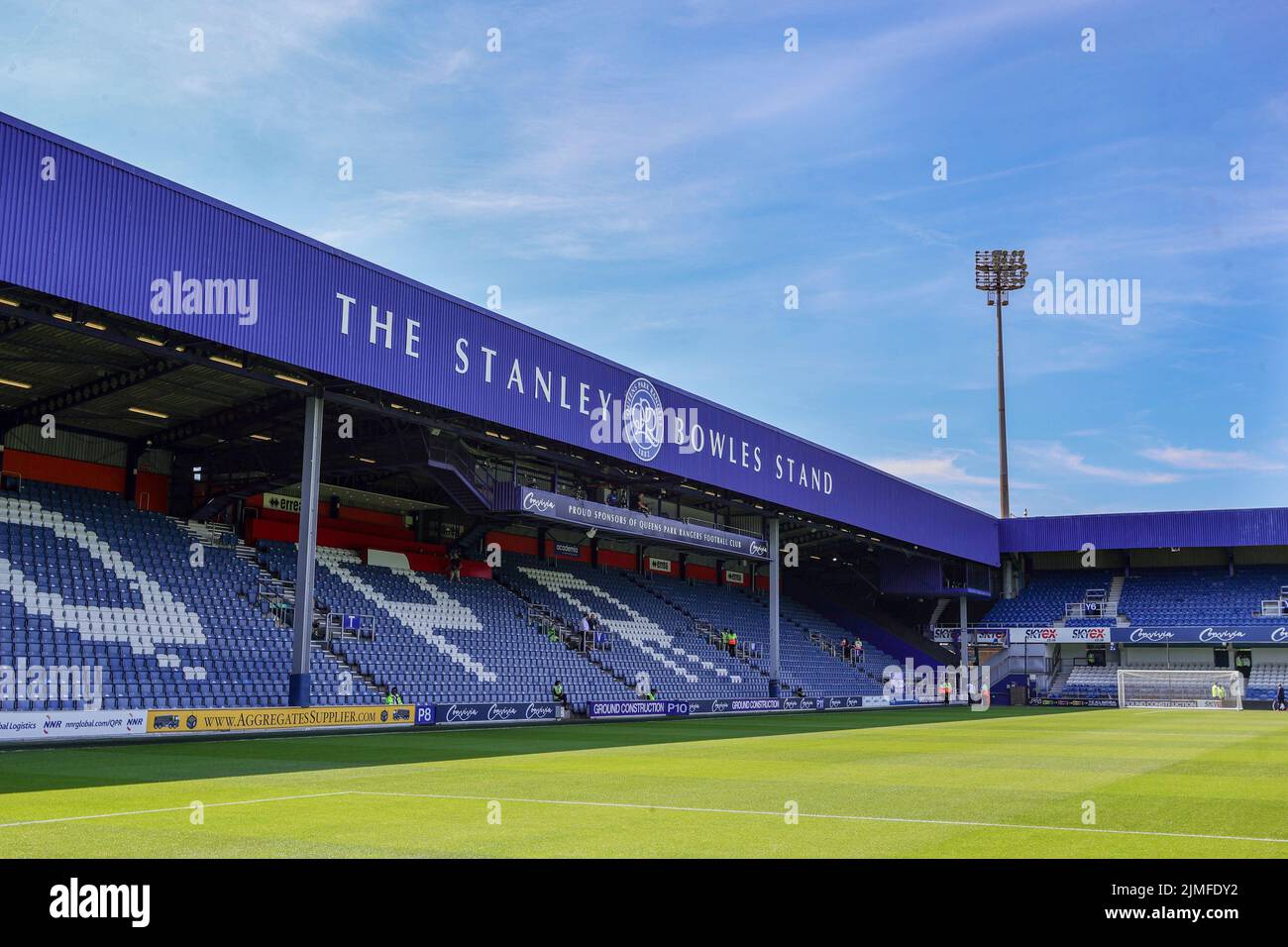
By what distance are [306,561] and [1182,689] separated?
51.5m

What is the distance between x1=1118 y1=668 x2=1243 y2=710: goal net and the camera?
199 feet

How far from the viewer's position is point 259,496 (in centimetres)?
4041

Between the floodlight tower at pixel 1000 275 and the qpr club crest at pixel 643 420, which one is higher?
the floodlight tower at pixel 1000 275

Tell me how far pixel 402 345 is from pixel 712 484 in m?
18.6

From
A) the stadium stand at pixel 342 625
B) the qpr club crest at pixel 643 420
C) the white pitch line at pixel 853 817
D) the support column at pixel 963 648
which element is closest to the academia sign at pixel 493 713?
the stadium stand at pixel 342 625

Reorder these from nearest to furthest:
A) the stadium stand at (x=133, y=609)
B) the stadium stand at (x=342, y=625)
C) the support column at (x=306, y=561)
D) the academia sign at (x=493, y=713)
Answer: the stadium stand at (x=133, y=609)
the stadium stand at (x=342, y=625)
the support column at (x=306, y=561)
the academia sign at (x=493, y=713)

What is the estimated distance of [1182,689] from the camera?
63.6 meters

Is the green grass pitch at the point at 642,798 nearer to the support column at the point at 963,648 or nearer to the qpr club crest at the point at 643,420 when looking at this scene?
the qpr club crest at the point at 643,420
